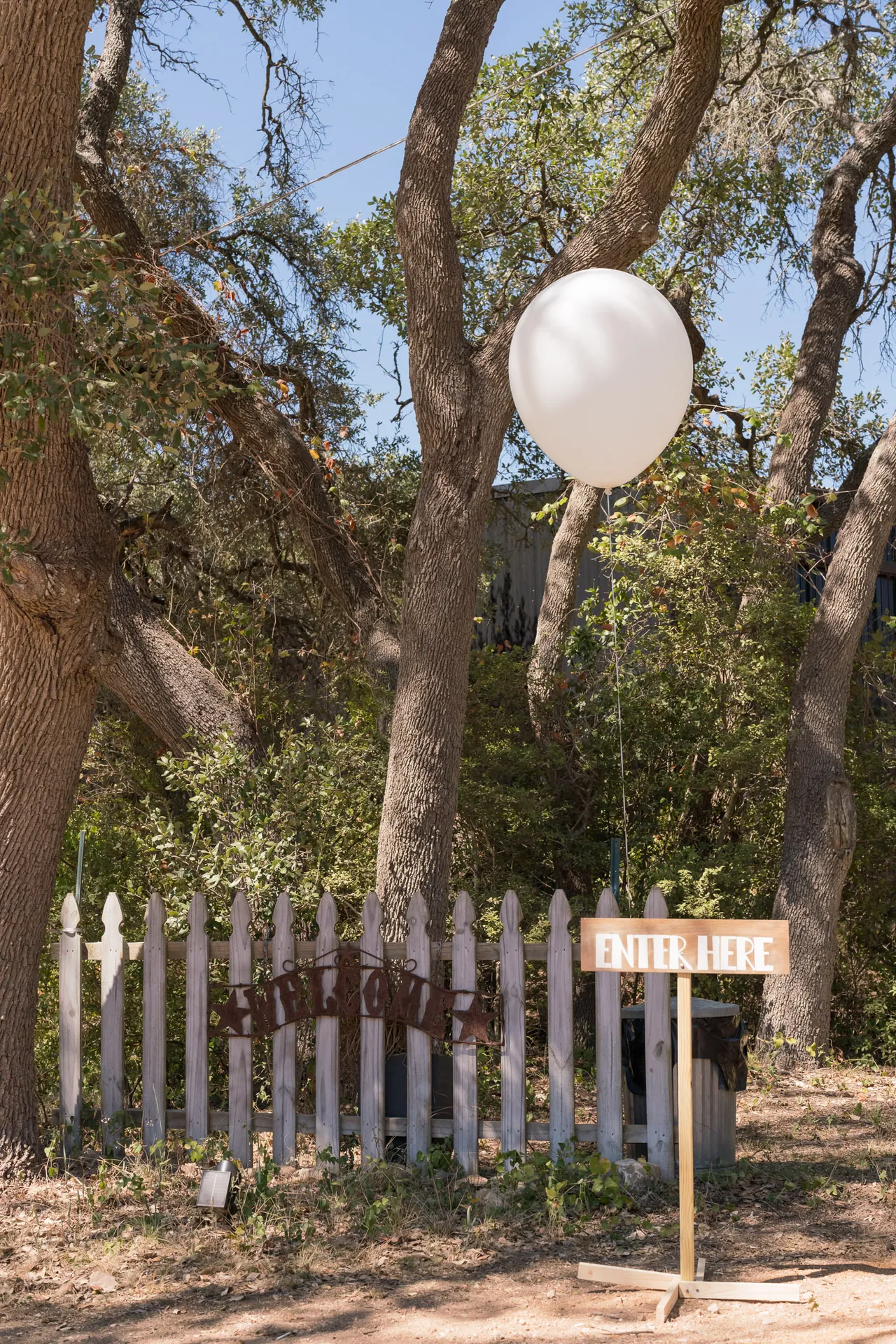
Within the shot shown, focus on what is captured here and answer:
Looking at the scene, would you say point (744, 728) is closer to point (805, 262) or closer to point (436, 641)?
point (436, 641)

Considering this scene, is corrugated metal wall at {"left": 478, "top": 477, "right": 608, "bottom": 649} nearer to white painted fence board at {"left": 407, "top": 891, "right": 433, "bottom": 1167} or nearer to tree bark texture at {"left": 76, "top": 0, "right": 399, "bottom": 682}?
tree bark texture at {"left": 76, "top": 0, "right": 399, "bottom": 682}

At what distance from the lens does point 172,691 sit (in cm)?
788

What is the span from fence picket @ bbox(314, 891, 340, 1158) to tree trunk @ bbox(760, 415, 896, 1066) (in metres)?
3.68

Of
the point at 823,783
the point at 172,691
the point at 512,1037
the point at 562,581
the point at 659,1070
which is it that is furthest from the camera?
the point at 562,581

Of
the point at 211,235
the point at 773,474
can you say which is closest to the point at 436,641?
the point at 773,474

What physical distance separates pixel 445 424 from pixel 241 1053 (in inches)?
131

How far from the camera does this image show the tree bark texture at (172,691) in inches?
309

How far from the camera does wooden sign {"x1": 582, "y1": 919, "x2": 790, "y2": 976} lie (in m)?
4.30

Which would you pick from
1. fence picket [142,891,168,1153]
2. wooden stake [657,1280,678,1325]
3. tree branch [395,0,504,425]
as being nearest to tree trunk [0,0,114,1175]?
fence picket [142,891,168,1153]

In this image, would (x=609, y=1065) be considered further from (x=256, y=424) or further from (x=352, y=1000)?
(x=256, y=424)

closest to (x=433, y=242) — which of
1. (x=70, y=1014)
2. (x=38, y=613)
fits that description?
(x=38, y=613)

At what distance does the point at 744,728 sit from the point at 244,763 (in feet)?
12.0

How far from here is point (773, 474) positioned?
961 cm

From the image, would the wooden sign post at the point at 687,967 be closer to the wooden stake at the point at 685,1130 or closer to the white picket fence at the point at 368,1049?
the wooden stake at the point at 685,1130
